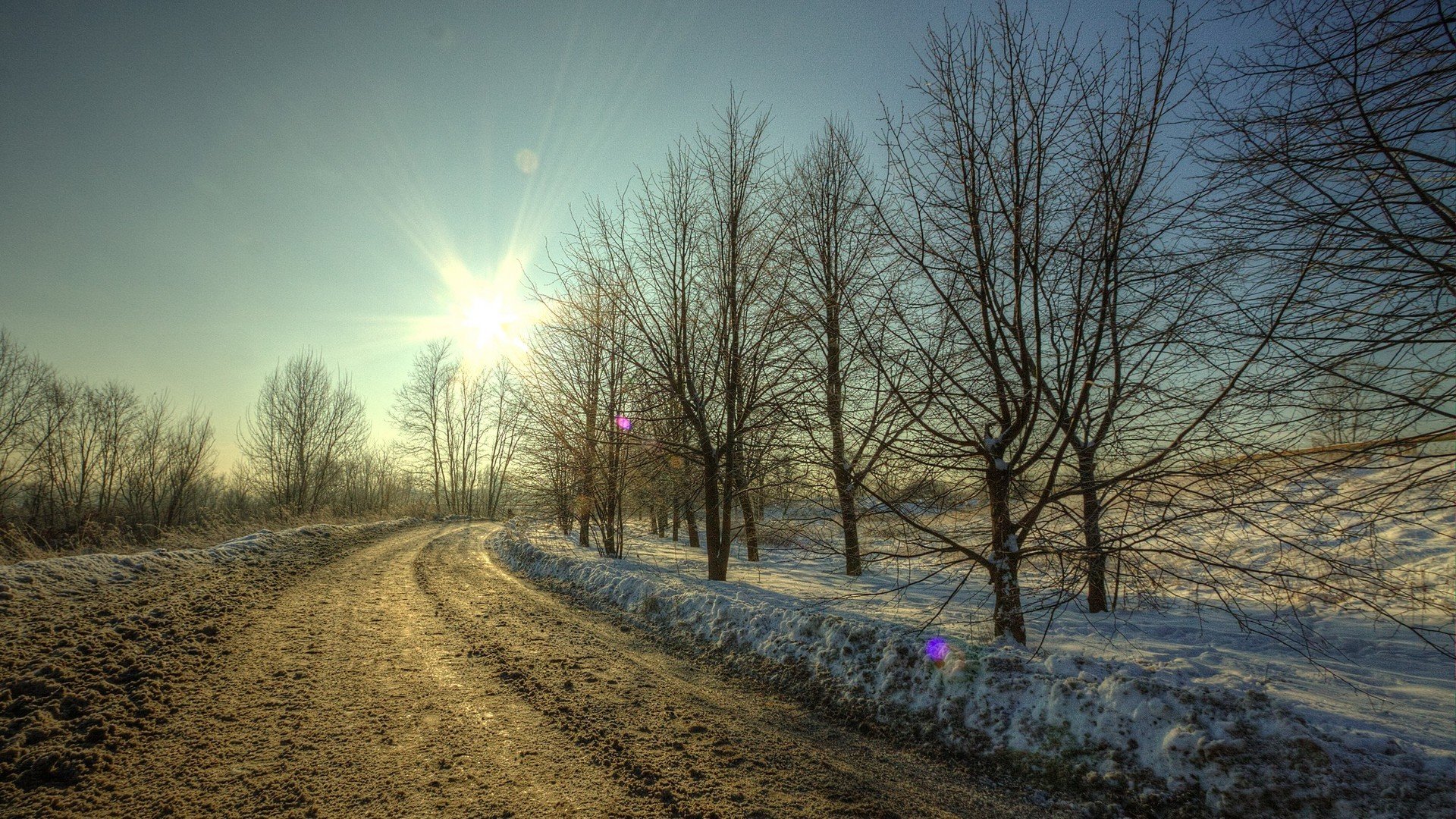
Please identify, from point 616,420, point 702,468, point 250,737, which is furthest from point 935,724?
point 616,420

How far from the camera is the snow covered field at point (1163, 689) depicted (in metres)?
2.94

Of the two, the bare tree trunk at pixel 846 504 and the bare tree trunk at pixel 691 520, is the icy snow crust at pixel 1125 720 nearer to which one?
the bare tree trunk at pixel 846 504

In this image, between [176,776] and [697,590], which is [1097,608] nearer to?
[697,590]

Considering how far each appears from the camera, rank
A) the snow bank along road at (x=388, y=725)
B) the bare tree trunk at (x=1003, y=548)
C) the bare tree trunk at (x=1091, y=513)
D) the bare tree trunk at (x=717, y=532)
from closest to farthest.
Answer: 1. the snow bank along road at (x=388, y=725)
2. the bare tree trunk at (x=1091, y=513)
3. the bare tree trunk at (x=1003, y=548)
4. the bare tree trunk at (x=717, y=532)

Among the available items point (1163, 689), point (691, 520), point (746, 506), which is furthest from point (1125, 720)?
point (691, 520)

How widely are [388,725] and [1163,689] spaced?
5.55 metres

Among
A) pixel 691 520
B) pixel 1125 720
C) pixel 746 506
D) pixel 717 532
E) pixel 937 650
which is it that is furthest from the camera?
pixel 691 520

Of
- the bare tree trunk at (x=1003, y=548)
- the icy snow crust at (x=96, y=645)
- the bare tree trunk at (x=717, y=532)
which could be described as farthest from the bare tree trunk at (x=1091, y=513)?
the icy snow crust at (x=96, y=645)

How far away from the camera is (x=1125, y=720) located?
11.4 ft

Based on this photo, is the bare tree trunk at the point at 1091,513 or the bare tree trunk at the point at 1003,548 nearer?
the bare tree trunk at the point at 1091,513

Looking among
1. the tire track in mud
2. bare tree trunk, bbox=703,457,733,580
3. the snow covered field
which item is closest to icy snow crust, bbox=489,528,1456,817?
the snow covered field

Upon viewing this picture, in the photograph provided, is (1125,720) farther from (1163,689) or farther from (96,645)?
(96,645)

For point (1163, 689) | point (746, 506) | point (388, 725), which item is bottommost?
point (388, 725)

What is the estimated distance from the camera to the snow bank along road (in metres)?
2.99
